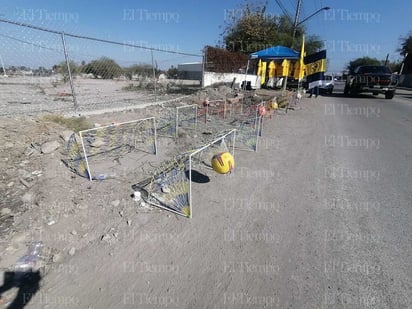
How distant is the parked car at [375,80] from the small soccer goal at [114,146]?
16385 millimetres

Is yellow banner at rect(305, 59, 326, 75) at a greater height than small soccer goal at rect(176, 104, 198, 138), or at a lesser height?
greater

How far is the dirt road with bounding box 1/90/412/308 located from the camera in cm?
219

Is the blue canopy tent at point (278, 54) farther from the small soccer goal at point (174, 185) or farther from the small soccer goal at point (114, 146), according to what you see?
the small soccer goal at point (174, 185)

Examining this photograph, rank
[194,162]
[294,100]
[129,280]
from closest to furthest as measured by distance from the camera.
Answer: [129,280]
[194,162]
[294,100]

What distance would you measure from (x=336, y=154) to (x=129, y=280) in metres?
5.38

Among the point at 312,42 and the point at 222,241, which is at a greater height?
the point at 312,42

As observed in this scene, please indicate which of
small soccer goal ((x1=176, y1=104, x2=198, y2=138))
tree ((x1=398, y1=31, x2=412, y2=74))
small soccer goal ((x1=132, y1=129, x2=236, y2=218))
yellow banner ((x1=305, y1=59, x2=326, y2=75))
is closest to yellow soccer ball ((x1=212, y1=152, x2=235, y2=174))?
small soccer goal ((x1=132, y1=129, x2=236, y2=218))

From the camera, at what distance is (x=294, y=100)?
14.4 m

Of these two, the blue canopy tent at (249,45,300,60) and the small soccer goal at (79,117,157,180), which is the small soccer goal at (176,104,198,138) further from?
the blue canopy tent at (249,45,300,60)

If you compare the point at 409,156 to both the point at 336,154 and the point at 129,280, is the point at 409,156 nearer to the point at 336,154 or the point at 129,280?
the point at 336,154

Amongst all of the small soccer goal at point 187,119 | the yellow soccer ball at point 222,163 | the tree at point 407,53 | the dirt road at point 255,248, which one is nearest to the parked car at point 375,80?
the small soccer goal at point 187,119

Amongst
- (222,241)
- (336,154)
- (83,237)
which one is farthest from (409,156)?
(83,237)

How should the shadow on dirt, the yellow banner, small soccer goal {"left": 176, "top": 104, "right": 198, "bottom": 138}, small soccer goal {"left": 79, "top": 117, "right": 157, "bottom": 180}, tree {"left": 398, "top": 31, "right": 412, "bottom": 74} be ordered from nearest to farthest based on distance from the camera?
1. the shadow on dirt
2. small soccer goal {"left": 79, "top": 117, "right": 157, "bottom": 180}
3. small soccer goal {"left": 176, "top": 104, "right": 198, "bottom": 138}
4. the yellow banner
5. tree {"left": 398, "top": 31, "right": 412, "bottom": 74}

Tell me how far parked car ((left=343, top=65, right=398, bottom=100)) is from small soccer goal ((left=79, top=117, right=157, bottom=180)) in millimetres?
16385
